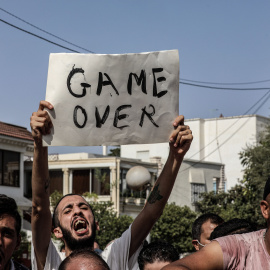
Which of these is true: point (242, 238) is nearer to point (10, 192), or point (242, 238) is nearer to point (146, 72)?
point (146, 72)

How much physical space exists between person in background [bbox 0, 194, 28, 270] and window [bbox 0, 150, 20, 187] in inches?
1228

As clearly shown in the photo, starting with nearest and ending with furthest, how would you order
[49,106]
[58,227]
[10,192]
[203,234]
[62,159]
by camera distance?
[49,106], [58,227], [203,234], [10,192], [62,159]

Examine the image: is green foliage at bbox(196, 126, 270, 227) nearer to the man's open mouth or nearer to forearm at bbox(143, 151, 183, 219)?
forearm at bbox(143, 151, 183, 219)

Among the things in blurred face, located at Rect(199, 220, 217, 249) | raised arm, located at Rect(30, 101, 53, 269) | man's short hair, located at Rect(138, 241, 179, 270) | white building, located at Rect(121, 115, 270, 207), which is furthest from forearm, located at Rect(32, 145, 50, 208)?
white building, located at Rect(121, 115, 270, 207)

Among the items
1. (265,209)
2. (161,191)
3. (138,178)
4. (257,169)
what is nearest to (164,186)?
(161,191)

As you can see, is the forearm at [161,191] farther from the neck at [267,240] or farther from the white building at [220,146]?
the white building at [220,146]

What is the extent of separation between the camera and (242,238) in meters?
3.16

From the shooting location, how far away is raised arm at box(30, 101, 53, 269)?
13.9 feet

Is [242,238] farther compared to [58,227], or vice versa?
[58,227]

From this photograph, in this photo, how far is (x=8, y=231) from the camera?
13.1 ft

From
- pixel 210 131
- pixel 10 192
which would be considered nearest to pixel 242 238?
pixel 10 192

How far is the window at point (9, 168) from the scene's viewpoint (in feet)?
115

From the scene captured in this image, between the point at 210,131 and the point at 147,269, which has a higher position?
the point at 210,131

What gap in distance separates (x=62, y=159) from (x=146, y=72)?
46.4 metres
